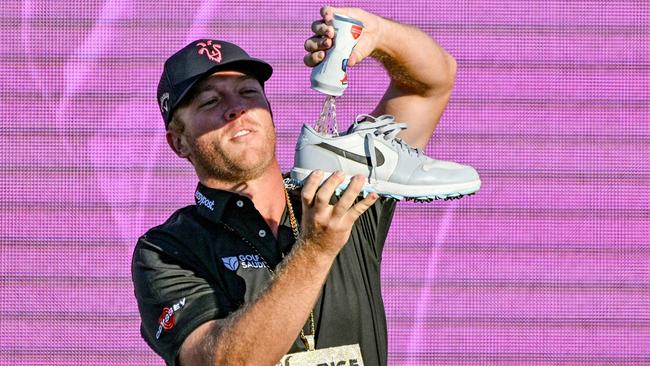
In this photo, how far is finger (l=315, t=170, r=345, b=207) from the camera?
7.80ft

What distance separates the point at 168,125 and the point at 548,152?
177 centimetres

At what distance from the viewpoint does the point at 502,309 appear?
4.25 meters

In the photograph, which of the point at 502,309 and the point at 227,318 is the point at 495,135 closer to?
the point at 502,309

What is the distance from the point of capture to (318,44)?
259cm

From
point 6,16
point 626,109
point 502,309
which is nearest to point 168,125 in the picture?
point 6,16

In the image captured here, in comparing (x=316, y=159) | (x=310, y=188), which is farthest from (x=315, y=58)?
(x=310, y=188)

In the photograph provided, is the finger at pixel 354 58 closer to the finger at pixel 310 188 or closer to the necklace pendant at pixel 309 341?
the finger at pixel 310 188

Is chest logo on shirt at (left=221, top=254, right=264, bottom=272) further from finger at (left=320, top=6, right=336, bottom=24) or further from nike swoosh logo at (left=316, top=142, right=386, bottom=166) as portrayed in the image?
finger at (left=320, top=6, right=336, bottom=24)

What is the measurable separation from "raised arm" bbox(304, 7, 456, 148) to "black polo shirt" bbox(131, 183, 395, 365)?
440 mm

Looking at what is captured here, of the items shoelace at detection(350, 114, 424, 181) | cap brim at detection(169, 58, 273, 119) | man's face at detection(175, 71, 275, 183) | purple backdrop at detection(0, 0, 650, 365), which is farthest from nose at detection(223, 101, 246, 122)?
purple backdrop at detection(0, 0, 650, 365)

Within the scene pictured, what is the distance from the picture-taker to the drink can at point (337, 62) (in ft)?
8.32

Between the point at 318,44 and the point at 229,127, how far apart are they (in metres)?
0.42

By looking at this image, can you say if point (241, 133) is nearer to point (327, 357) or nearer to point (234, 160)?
point (234, 160)

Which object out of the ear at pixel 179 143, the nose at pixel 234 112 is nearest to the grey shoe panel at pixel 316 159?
the nose at pixel 234 112
